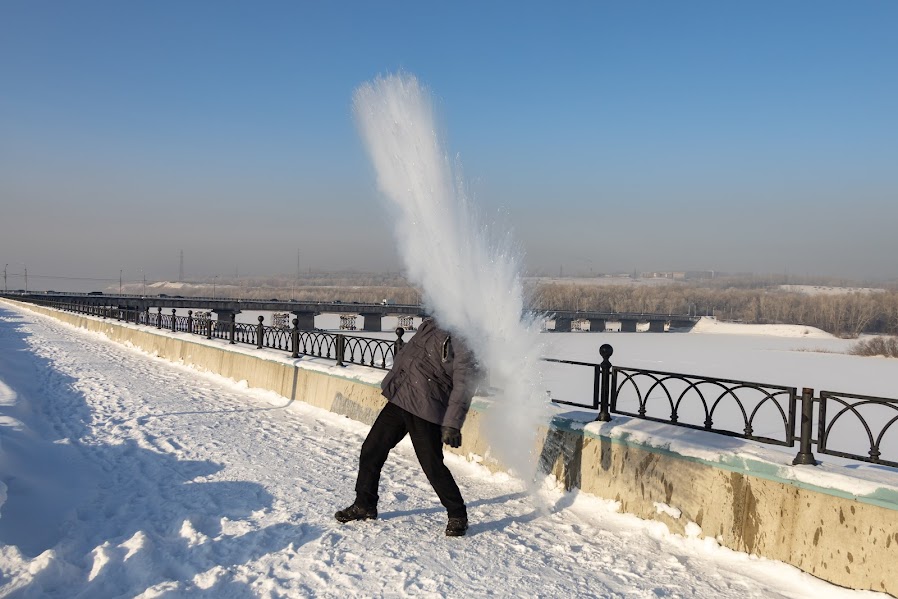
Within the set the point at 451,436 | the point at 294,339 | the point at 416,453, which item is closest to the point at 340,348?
the point at 294,339

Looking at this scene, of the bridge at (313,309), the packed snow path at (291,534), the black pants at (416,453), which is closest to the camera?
the packed snow path at (291,534)

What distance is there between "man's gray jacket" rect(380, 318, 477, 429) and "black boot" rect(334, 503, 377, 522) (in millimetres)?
968

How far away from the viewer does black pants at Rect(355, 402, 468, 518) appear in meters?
5.46

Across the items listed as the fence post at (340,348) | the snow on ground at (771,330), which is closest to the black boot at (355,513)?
the fence post at (340,348)

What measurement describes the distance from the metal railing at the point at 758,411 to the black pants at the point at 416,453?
2.04 meters

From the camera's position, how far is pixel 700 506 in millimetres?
5684

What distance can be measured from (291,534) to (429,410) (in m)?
1.44

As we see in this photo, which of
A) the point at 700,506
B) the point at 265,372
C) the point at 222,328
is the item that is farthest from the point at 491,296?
the point at 222,328

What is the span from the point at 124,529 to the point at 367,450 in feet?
6.31

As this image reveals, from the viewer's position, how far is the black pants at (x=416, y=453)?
17.9 feet

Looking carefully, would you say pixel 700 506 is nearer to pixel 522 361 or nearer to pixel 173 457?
pixel 522 361

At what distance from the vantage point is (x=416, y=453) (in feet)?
17.9

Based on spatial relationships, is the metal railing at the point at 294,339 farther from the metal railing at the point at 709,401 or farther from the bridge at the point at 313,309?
the bridge at the point at 313,309

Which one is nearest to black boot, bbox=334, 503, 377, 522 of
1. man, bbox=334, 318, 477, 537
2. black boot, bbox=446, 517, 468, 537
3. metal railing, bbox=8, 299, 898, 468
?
man, bbox=334, 318, 477, 537
